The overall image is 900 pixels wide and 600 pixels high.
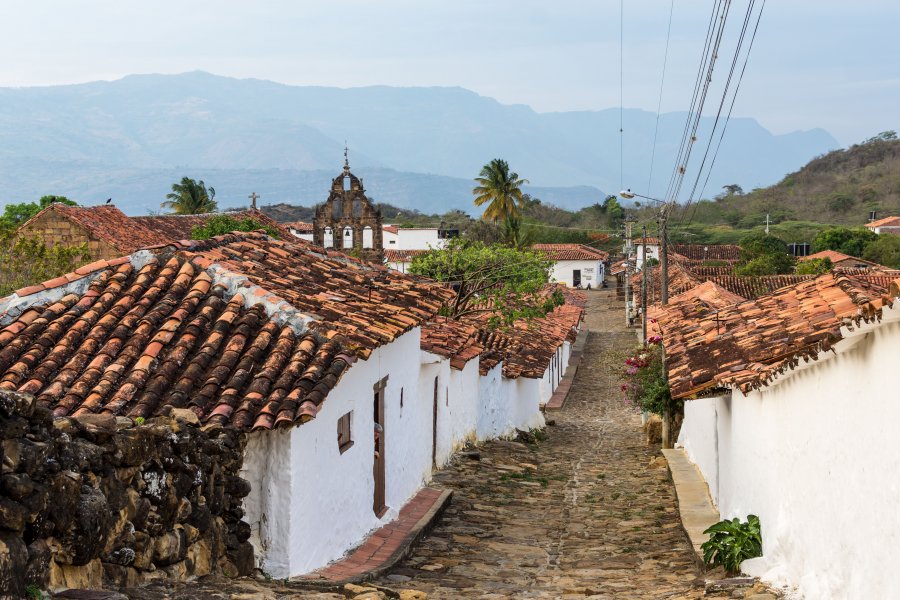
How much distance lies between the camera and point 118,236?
1423 inches

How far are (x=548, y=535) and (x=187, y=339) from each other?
5.40 meters

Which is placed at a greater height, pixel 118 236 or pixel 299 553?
pixel 118 236

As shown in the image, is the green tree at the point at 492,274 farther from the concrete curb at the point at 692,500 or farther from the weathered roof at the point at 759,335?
the weathered roof at the point at 759,335

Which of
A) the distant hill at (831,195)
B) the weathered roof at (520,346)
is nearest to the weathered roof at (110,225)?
the weathered roof at (520,346)

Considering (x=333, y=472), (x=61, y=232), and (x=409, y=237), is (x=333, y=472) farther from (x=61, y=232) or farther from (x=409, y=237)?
(x=409, y=237)

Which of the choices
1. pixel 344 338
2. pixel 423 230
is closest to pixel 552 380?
pixel 344 338

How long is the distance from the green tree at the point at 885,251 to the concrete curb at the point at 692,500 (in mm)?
51431

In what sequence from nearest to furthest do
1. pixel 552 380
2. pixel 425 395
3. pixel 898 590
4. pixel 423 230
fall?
pixel 898 590 → pixel 425 395 → pixel 552 380 → pixel 423 230

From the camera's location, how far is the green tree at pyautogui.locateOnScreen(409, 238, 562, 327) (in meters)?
23.9

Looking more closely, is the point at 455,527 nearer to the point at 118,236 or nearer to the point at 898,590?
the point at 898,590

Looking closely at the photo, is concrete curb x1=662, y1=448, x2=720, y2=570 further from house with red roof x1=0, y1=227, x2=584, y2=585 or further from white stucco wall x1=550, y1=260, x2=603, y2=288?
white stucco wall x1=550, y1=260, x2=603, y2=288

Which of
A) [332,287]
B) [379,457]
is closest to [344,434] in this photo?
[379,457]

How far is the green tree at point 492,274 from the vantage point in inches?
942

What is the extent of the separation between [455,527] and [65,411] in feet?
18.9
